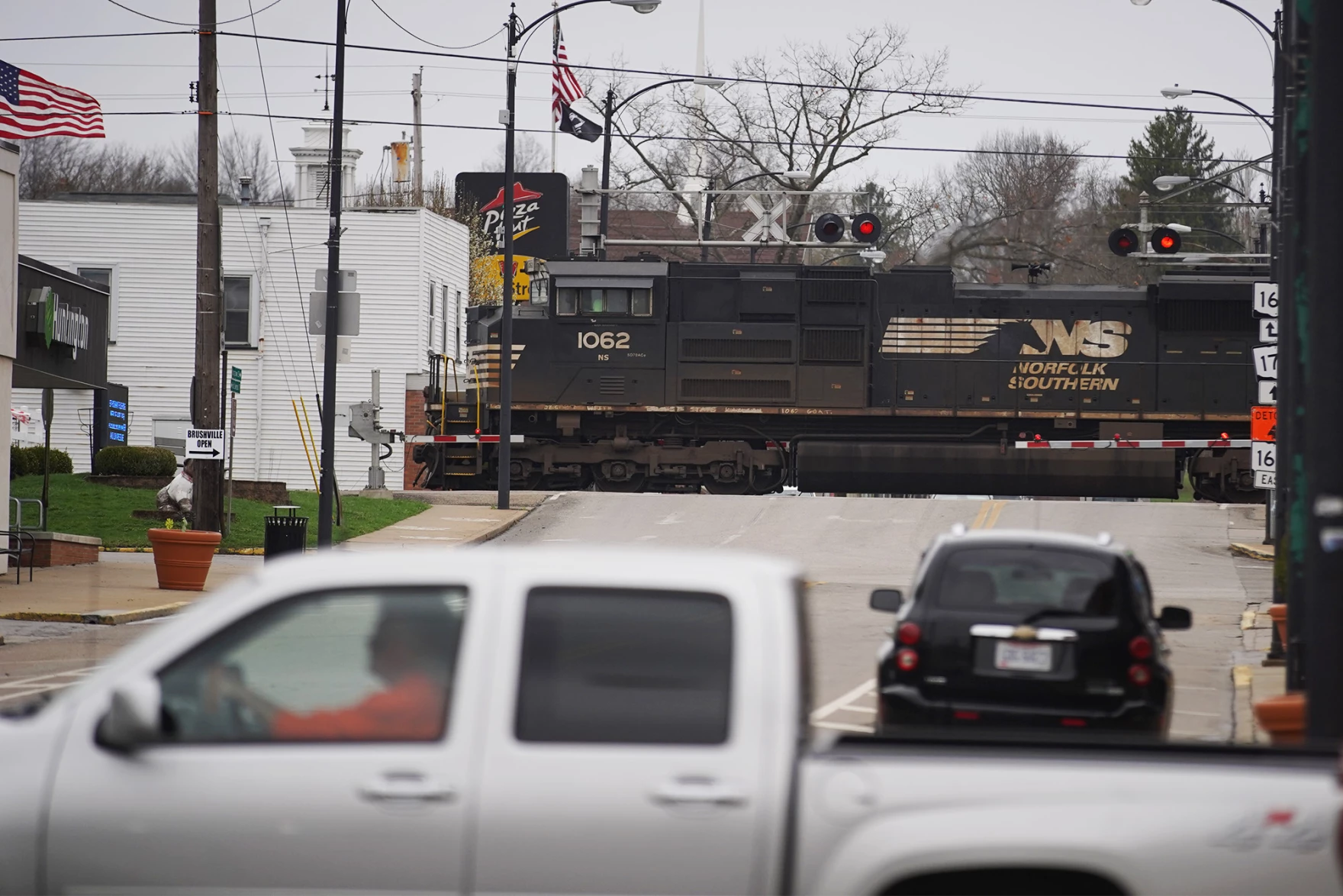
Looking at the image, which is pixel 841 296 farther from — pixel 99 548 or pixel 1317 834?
pixel 1317 834

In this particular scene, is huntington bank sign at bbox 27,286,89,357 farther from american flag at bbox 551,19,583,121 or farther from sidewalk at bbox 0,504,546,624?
american flag at bbox 551,19,583,121

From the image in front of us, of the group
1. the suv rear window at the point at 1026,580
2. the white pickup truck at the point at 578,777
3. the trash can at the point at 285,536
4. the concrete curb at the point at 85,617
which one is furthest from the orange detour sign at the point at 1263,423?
the white pickup truck at the point at 578,777

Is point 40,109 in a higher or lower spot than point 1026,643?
higher

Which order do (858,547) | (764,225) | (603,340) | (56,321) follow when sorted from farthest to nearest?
(603,340)
(764,225)
(858,547)
(56,321)

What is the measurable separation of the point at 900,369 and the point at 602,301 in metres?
5.85

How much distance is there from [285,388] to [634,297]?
13437 millimetres

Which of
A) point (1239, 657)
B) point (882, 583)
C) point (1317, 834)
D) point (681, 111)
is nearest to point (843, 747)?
point (1317, 834)

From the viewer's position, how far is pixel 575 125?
31219 mm

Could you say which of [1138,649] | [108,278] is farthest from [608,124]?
[1138,649]

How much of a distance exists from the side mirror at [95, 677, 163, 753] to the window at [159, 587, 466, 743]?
0.44ft

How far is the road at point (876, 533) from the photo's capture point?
18797 millimetres

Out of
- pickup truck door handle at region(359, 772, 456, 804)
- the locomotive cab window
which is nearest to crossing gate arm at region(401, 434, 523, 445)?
the locomotive cab window

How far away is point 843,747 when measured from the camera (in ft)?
14.4

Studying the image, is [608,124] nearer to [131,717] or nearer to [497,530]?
[497,530]
